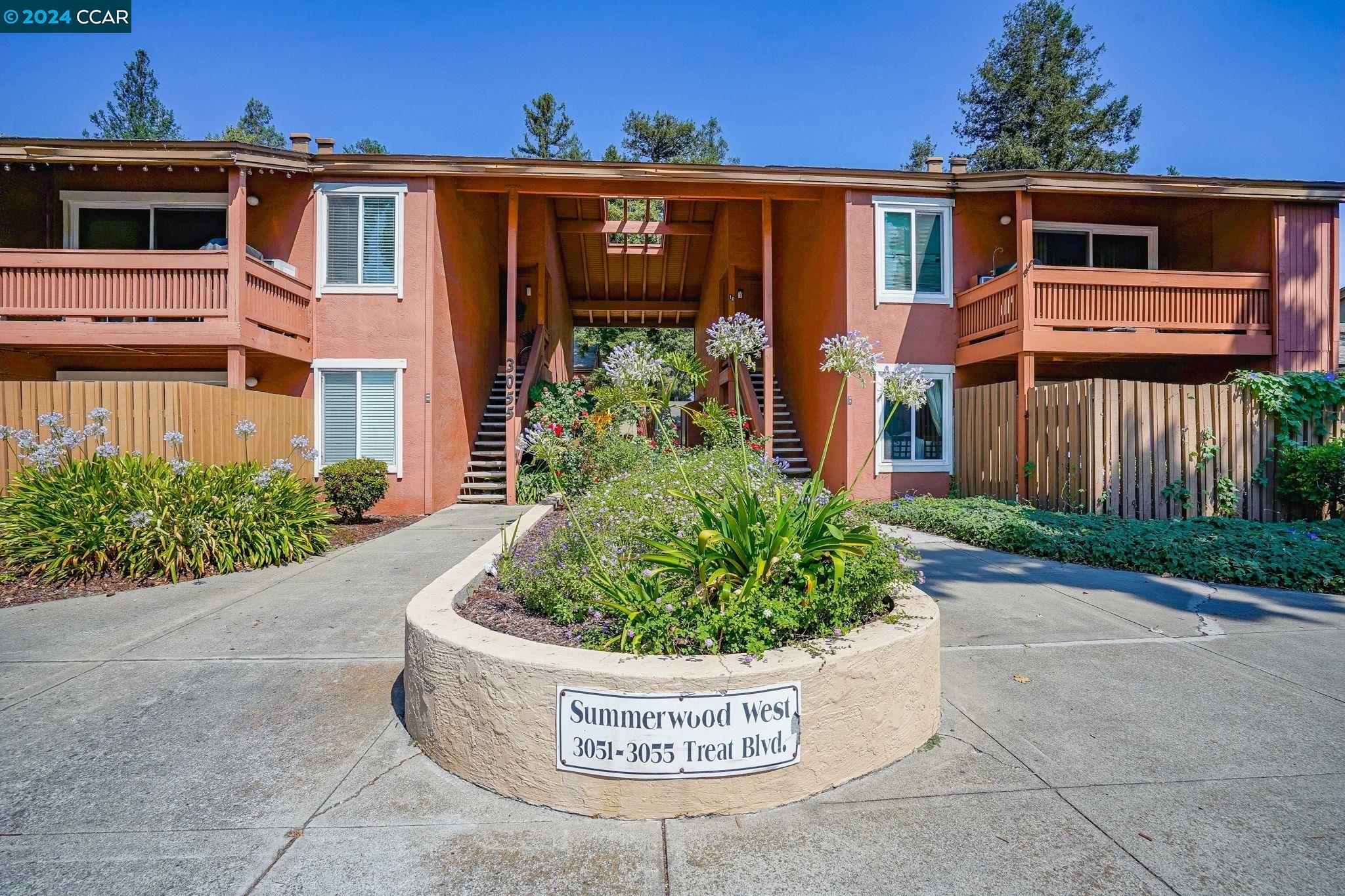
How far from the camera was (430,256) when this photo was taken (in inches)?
419

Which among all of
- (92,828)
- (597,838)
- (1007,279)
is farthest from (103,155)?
(1007,279)

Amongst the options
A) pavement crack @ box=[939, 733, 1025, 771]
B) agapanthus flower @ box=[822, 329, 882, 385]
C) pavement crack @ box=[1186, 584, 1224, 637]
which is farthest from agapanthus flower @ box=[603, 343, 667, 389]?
pavement crack @ box=[1186, 584, 1224, 637]

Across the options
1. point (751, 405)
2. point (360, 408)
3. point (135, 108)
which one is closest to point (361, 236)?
point (360, 408)

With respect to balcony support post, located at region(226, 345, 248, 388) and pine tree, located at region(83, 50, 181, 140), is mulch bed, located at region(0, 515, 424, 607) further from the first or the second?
pine tree, located at region(83, 50, 181, 140)

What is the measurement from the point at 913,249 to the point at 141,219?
13.4 m

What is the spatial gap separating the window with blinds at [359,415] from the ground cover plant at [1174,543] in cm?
757

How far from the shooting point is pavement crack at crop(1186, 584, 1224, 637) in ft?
15.1

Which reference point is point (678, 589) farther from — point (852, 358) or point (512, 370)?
point (512, 370)

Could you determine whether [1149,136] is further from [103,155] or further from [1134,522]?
[103,155]

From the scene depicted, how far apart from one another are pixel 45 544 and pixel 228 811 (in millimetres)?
5519

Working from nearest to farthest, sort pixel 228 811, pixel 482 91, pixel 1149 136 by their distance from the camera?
pixel 228 811 < pixel 482 91 < pixel 1149 136

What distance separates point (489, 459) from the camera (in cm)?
1288

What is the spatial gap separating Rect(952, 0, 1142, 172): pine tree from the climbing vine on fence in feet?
63.7

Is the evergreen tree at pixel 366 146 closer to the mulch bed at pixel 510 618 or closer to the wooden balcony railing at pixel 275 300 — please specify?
the wooden balcony railing at pixel 275 300
